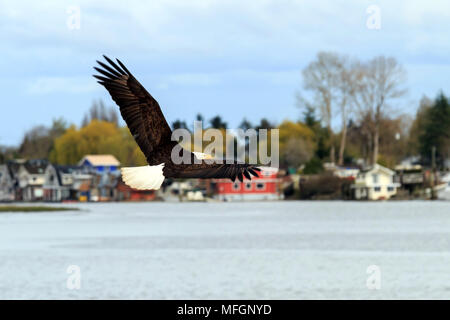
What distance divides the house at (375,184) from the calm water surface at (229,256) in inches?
155

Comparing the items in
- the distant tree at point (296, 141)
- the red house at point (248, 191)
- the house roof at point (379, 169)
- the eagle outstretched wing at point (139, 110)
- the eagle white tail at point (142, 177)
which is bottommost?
the red house at point (248, 191)

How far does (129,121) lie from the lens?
450 cm

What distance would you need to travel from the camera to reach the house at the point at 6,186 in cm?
11475

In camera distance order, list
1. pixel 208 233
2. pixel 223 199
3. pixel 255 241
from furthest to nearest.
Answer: pixel 223 199, pixel 208 233, pixel 255 241

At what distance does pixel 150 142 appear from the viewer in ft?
14.1

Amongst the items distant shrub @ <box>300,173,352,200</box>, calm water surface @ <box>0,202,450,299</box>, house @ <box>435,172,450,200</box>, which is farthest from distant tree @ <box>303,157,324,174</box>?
house @ <box>435,172,450,200</box>

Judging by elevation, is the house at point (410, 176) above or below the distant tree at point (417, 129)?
below

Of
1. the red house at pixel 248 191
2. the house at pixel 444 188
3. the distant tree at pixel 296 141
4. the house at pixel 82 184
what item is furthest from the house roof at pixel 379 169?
the house at pixel 82 184

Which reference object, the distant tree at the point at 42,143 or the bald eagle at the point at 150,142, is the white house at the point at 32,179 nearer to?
the distant tree at the point at 42,143

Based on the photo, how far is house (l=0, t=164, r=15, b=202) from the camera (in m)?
115

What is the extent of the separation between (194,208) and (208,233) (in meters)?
46.1

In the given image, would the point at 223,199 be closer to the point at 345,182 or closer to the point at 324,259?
the point at 345,182

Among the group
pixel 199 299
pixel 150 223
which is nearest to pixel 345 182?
pixel 150 223
